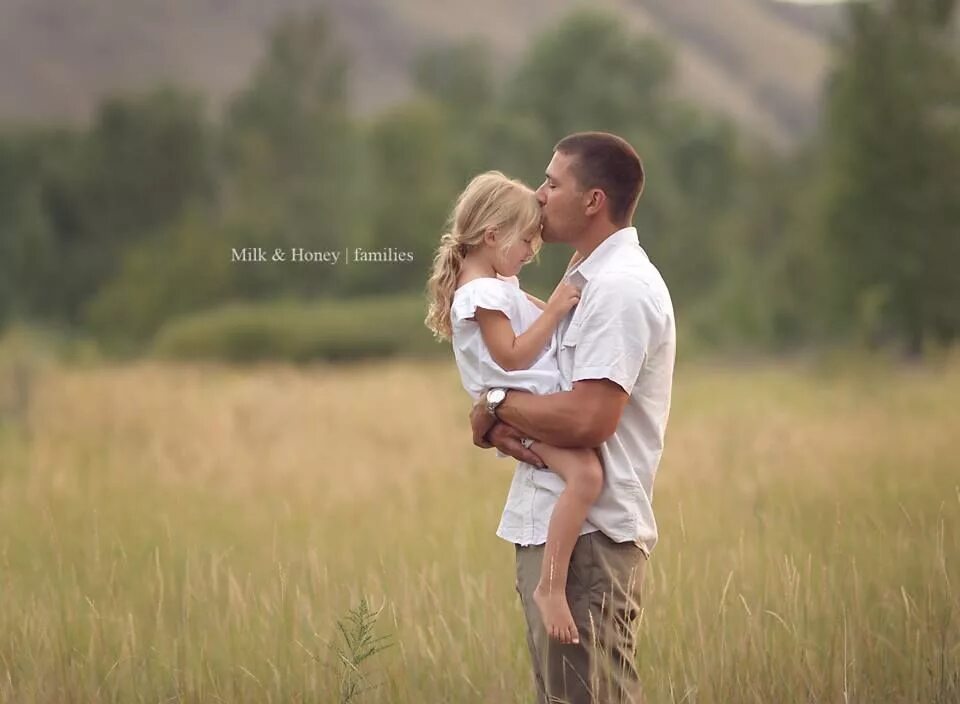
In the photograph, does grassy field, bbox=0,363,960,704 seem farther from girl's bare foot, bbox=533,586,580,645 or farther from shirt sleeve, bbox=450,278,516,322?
shirt sleeve, bbox=450,278,516,322

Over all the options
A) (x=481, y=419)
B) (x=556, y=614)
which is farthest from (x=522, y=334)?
(x=556, y=614)

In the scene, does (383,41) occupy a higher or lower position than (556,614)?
A: higher

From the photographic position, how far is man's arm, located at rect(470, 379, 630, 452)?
3.59 meters

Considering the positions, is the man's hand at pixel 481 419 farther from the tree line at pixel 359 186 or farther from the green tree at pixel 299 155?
the green tree at pixel 299 155

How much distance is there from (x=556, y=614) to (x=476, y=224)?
4.12 feet

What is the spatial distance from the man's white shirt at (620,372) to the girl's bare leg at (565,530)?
8cm

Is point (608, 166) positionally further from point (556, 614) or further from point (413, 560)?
point (413, 560)

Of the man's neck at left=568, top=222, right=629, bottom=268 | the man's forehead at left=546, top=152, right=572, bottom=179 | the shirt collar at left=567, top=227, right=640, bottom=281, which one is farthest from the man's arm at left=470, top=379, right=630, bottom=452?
the man's forehead at left=546, top=152, right=572, bottom=179

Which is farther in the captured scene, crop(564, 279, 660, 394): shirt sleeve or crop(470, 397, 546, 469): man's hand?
crop(470, 397, 546, 469): man's hand

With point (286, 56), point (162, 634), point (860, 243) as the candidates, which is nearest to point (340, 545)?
point (162, 634)

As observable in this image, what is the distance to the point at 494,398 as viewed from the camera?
378cm

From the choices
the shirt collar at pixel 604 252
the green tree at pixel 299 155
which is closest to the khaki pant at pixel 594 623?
the shirt collar at pixel 604 252

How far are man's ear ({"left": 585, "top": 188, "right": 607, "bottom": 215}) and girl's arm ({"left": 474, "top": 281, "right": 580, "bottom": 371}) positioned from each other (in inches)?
9.5

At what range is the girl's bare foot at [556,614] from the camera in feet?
11.9
